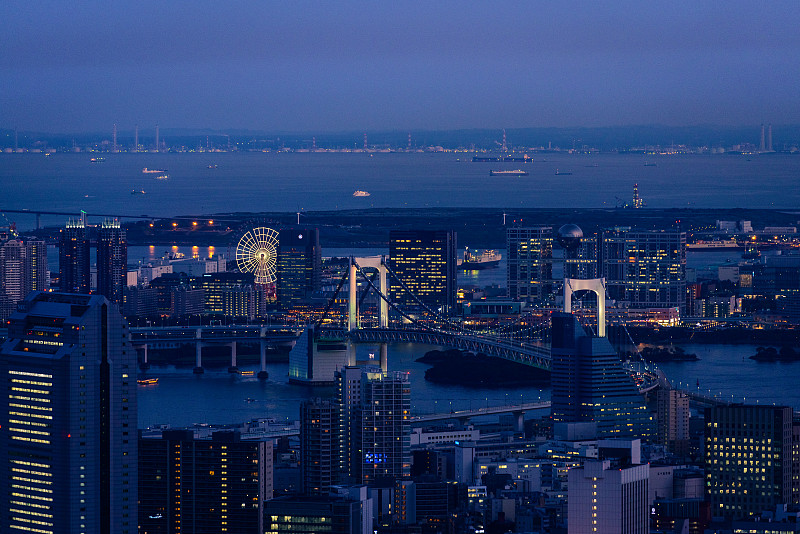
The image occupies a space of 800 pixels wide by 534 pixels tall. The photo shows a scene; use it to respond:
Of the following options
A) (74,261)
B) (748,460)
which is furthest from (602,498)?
(74,261)

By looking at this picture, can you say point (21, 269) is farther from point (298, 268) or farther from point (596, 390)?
point (596, 390)

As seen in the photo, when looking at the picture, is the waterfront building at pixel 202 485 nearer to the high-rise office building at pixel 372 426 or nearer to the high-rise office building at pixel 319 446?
the high-rise office building at pixel 319 446

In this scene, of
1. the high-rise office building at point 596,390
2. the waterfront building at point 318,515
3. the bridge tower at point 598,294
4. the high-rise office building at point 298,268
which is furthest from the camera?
the high-rise office building at point 298,268

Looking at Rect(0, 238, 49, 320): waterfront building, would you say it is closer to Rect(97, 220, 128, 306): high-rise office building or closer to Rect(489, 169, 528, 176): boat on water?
Rect(97, 220, 128, 306): high-rise office building

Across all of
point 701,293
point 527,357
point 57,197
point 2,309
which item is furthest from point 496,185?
point 527,357

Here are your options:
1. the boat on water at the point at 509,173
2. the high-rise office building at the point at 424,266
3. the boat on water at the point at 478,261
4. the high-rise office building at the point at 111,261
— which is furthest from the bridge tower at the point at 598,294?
the boat on water at the point at 509,173

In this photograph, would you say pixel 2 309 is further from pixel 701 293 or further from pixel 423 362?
pixel 701 293
